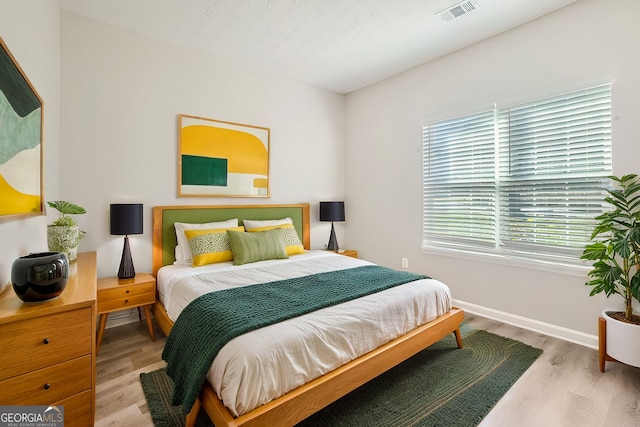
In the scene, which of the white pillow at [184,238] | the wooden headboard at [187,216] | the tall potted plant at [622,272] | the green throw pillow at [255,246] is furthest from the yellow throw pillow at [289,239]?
the tall potted plant at [622,272]

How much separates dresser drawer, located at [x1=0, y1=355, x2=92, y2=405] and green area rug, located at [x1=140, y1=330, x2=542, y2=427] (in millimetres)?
513

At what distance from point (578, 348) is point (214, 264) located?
3244 mm

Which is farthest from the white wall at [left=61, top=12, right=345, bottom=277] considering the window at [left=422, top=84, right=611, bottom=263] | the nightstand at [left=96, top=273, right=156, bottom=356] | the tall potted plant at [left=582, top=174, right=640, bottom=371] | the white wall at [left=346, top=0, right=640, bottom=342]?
the tall potted plant at [left=582, top=174, right=640, bottom=371]

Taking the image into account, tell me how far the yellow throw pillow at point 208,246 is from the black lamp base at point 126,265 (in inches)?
20.2

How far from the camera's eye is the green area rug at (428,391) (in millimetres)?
1720

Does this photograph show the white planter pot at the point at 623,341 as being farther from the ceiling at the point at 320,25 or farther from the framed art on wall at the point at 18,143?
the framed art on wall at the point at 18,143

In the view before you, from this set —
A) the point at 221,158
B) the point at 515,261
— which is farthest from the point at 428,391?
the point at 221,158

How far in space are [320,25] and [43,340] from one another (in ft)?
9.92

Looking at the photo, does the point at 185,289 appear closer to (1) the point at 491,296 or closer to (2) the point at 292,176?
(2) the point at 292,176

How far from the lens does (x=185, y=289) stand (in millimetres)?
2281

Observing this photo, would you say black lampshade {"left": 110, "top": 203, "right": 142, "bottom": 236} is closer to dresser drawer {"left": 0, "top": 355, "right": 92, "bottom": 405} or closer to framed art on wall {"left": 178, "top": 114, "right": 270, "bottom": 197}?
framed art on wall {"left": 178, "top": 114, "right": 270, "bottom": 197}

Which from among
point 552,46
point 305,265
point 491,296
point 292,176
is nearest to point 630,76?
point 552,46

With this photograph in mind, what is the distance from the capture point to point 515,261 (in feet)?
9.77

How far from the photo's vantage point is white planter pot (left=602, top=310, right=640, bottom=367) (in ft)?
6.57
